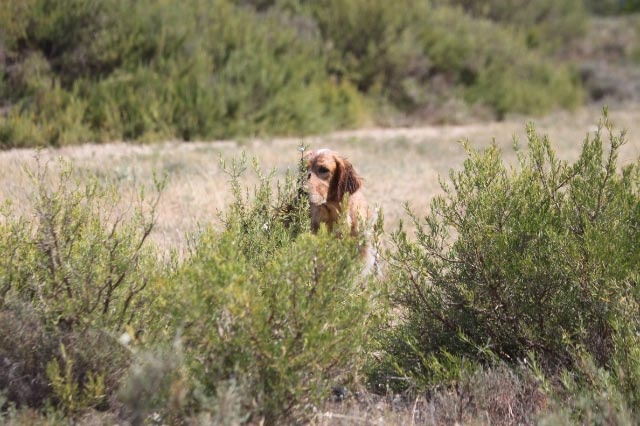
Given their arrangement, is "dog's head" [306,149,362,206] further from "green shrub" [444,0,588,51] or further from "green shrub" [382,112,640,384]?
"green shrub" [444,0,588,51]

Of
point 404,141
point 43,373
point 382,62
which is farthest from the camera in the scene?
point 382,62

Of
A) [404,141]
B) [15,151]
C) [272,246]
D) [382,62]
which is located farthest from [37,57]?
[272,246]

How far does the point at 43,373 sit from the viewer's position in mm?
3963

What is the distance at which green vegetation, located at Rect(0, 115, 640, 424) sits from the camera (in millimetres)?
3602

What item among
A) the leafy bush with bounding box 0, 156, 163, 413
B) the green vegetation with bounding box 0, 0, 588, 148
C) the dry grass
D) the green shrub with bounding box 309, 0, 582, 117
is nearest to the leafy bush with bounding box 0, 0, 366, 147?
the green vegetation with bounding box 0, 0, 588, 148

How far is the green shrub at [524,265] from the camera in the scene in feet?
14.5

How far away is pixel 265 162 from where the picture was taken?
1173 centimetres

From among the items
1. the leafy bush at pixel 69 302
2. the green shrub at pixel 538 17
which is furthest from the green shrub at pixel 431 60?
the leafy bush at pixel 69 302

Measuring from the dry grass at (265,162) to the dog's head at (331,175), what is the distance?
0.41 meters

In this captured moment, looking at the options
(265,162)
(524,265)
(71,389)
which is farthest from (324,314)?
(265,162)

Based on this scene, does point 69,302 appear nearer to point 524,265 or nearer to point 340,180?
point 524,265

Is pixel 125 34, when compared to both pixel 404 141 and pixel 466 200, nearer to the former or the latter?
pixel 404 141

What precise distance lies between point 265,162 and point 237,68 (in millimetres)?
4292

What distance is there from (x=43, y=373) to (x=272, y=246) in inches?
56.2
